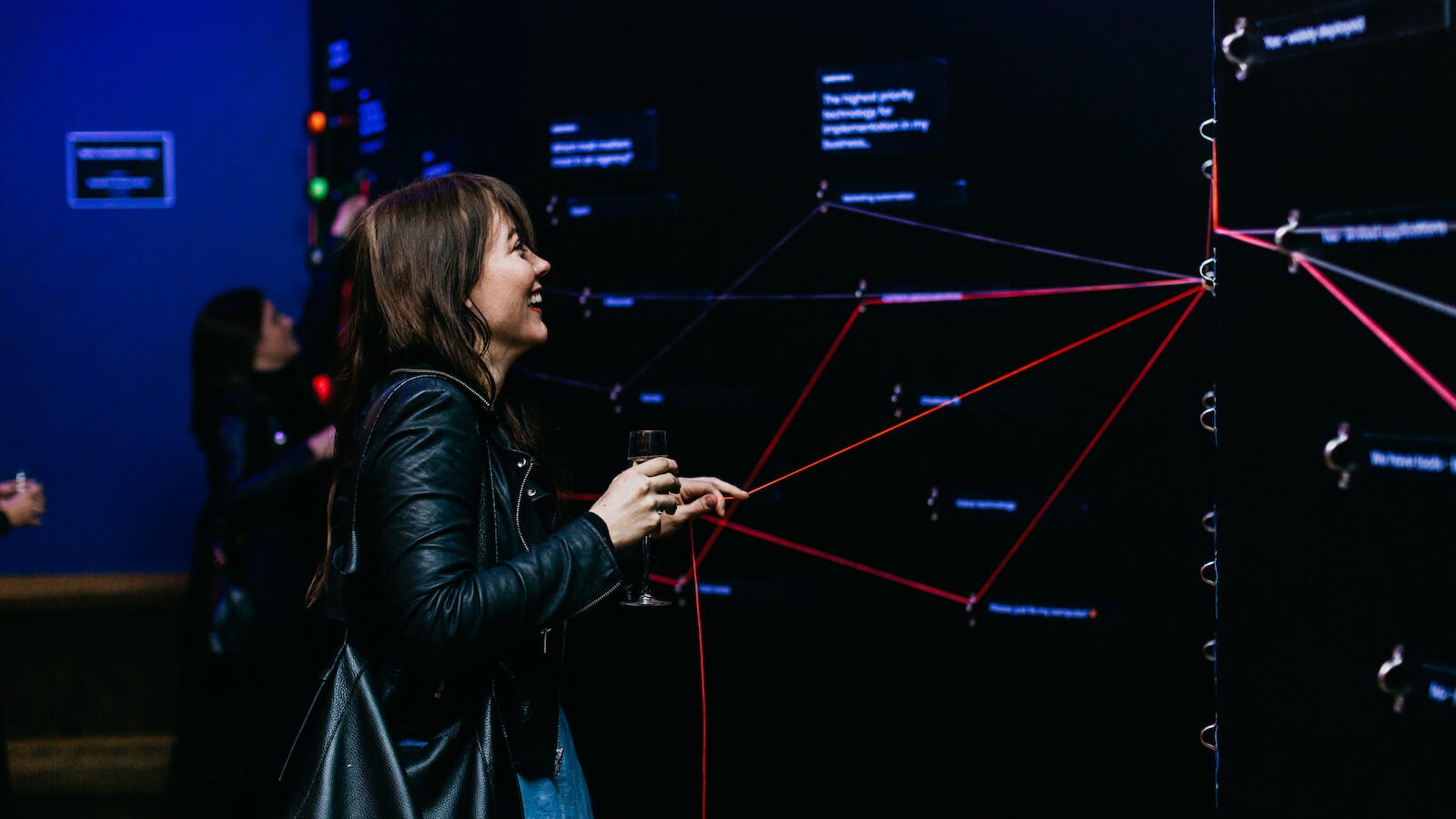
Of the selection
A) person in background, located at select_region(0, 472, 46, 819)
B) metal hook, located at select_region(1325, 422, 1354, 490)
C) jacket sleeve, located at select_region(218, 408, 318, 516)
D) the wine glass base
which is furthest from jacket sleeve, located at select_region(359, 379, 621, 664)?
jacket sleeve, located at select_region(218, 408, 318, 516)

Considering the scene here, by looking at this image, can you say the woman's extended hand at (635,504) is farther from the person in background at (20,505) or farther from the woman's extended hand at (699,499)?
the person in background at (20,505)

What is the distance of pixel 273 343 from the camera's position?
4.32 m

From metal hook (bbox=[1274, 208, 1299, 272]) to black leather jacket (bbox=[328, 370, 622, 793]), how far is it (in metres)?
1.04

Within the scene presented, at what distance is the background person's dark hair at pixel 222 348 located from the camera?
418 cm

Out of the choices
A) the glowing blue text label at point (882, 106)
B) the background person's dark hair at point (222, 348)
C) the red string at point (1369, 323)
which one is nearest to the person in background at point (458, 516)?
the red string at point (1369, 323)

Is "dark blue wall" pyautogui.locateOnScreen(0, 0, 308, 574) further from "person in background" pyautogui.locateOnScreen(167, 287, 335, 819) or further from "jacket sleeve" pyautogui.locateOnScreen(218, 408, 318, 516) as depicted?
"jacket sleeve" pyautogui.locateOnScreen(218, 408, 318, 516)

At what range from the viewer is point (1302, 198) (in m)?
1.73

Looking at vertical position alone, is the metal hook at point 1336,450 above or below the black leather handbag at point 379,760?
above

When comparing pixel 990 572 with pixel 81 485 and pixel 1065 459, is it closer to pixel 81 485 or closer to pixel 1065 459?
pixel 1065 459

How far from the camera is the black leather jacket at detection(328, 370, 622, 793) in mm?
1746

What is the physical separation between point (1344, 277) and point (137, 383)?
4459 millimetres

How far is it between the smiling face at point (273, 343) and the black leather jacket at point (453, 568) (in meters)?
2.54

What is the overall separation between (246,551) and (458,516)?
8.73 feet

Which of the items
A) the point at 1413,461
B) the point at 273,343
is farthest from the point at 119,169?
the point at 1413,461
